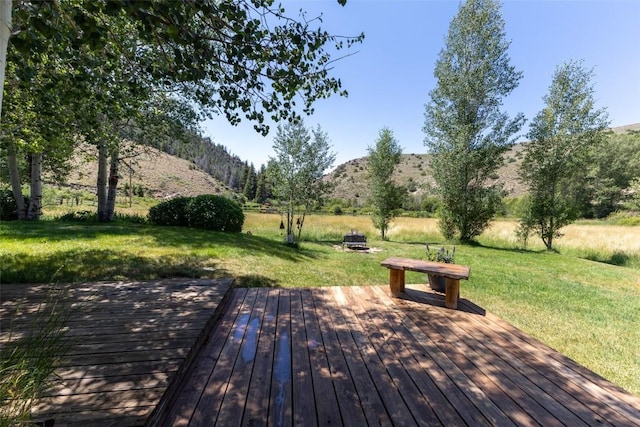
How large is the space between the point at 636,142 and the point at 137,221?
51.6 meters

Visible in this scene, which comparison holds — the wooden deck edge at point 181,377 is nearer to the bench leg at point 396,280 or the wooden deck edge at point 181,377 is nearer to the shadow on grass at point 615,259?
the bench leg at point 396,280

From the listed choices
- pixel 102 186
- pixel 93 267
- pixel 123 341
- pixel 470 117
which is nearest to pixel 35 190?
pixel 102 186

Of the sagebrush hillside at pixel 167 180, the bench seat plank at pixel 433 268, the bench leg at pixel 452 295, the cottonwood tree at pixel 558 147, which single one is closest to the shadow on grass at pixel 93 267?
the bench seat plank at pixel 433 268

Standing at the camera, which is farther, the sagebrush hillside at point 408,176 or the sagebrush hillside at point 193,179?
the sagebrush hillside at point 193,179

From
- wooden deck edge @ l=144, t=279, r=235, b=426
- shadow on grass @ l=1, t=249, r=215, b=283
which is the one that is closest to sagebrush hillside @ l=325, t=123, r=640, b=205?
shadow on grass @ l=1, t=249, r=215, b=283

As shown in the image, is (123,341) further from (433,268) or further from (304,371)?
(433,268)

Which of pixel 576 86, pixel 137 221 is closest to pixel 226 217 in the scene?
pixel 137 221

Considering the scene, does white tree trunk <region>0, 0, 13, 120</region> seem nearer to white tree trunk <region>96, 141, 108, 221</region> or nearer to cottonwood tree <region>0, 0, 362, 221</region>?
cottonwood tree <region>0, 0, 362, 221</region>

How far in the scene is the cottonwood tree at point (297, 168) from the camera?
510 inches

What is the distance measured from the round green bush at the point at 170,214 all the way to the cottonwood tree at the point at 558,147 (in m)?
16.9

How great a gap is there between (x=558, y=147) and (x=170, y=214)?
18.7 meters

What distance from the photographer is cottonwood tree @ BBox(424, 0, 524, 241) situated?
547 inches

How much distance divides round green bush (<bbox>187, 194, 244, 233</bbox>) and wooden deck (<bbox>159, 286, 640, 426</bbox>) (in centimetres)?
876

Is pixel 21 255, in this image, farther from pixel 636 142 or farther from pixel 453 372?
pixel 636 142
